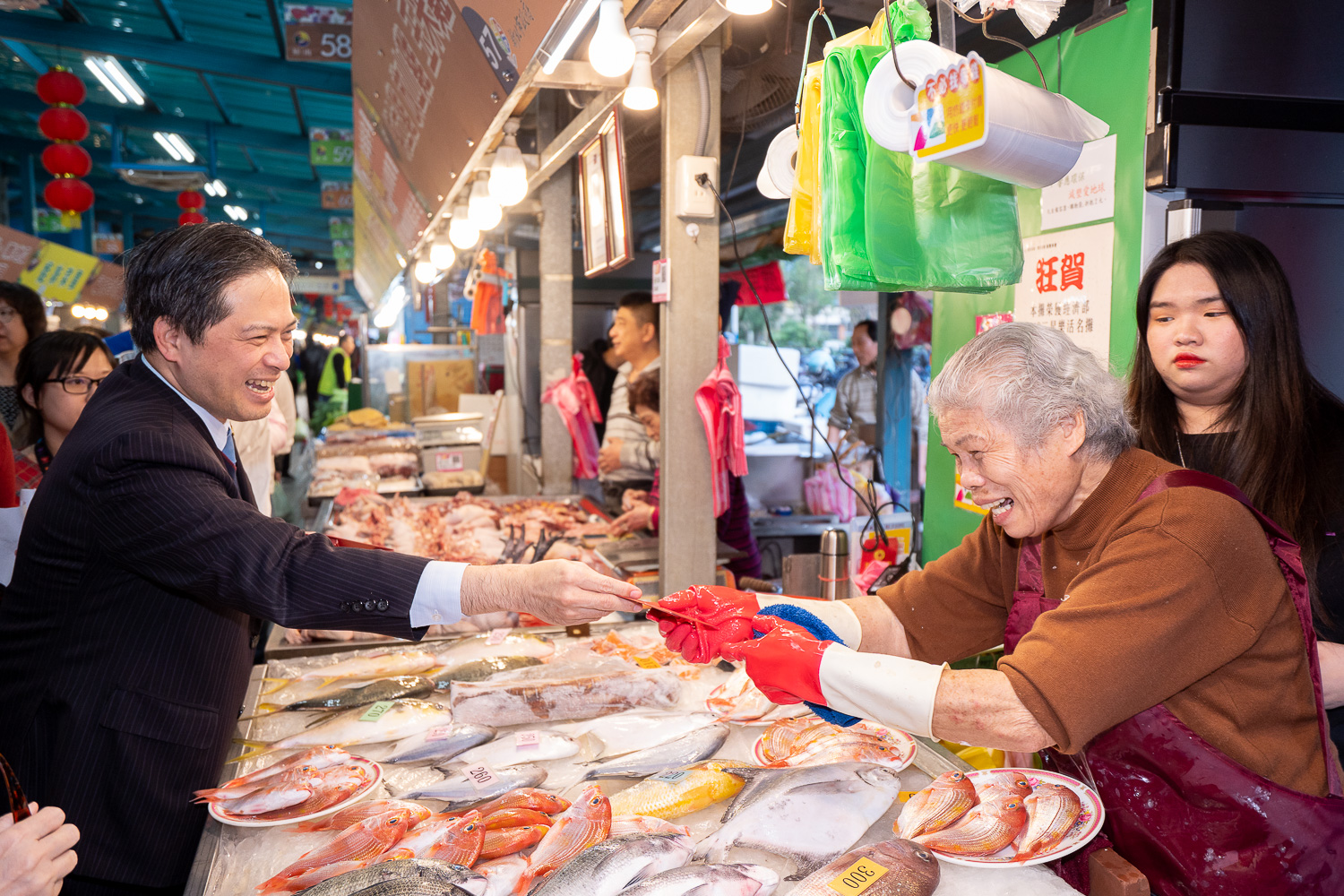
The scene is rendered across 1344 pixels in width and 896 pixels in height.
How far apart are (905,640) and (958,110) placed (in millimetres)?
1261

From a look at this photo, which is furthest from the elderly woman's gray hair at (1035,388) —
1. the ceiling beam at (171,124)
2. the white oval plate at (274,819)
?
the ceiling beam at (171,124)

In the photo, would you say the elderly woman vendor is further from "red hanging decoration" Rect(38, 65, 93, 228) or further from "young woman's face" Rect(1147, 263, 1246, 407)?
"red hanging decoration" Rect(38, 65, 93, 228)

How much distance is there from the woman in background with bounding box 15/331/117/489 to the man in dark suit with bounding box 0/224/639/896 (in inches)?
90.4

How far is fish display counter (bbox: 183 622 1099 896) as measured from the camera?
5.06 ft

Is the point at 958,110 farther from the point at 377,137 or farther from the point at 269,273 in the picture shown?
the point at 377,137

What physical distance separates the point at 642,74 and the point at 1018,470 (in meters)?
2.04

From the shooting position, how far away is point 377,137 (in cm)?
760

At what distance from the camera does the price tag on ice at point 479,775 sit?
6.35 ft

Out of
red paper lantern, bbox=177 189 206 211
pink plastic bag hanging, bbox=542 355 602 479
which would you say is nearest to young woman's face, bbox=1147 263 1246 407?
pink plastic bag hanging, bbox=542 355 602 479

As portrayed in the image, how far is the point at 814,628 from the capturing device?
188cm

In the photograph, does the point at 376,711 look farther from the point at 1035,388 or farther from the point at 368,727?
the point at 1035,388

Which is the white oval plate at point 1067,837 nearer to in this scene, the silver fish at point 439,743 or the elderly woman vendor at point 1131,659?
the elderly woman vendor at point 1131,659

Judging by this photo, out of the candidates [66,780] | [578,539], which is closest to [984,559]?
[66,780]

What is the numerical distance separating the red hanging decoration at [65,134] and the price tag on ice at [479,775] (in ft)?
32.4
